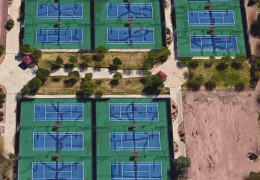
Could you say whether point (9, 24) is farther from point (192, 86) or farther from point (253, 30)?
point (253, 30)

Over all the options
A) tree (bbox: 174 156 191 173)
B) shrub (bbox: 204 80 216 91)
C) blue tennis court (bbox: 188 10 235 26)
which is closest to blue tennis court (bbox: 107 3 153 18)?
blue tennis court (bbox: 188 10 235 26)

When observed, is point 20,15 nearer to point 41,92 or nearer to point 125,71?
point 41,92

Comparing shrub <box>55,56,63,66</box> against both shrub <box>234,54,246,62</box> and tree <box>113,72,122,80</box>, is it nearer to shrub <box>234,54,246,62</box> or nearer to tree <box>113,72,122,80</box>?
tree <box>113,72,122,80</box>

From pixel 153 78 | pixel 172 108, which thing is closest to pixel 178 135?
pixel 172 108

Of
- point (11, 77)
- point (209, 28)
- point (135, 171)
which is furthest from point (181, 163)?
point (11, 77)

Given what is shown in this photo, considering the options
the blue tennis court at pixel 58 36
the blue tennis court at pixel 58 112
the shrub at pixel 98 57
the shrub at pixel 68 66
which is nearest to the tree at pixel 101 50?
the shrub at pixel 98 57

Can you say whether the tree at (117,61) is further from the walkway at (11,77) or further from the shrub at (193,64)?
the walkway at (11,77)
